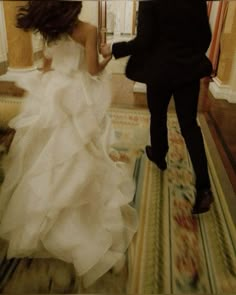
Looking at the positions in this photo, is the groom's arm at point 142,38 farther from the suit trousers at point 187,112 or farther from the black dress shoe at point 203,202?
the black dress shoe at point 203,202

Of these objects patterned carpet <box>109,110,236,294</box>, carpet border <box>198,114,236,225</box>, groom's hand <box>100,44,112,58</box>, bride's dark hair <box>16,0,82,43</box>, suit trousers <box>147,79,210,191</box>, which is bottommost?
carpet border <box>198,114,236,225</box>

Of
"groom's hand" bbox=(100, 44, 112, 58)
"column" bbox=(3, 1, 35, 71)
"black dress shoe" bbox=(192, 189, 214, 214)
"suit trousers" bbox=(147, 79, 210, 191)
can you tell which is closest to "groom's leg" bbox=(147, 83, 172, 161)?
"suit trousers" bbox=(147, 79, 210, 191)

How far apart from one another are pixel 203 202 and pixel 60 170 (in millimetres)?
568

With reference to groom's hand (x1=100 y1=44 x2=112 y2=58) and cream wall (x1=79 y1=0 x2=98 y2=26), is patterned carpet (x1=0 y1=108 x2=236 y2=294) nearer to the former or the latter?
groom's hand (x1=100 y1=44 x2=112 y2=58)

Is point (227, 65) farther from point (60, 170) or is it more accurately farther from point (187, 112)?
point (60, 170)

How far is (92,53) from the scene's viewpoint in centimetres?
87

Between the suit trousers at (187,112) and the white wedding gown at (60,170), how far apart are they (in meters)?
0.26

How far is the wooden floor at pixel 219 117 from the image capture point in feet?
5.12

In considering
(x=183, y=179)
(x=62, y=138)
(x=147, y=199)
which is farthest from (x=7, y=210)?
(x=183, y=179)

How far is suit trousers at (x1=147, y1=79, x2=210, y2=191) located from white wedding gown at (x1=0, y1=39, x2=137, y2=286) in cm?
26

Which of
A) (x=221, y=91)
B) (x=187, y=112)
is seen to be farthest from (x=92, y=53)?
(x=221, y=91)

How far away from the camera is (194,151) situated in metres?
1.12

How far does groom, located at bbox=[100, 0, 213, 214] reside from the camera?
899 millimetres

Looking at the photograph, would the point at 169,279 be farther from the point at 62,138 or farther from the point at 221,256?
the point at 62,138
